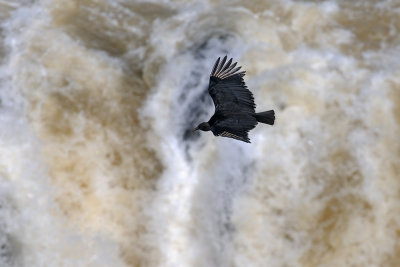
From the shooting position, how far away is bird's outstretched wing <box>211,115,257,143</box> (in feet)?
12.5

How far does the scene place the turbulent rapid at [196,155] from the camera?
4781 millimetres

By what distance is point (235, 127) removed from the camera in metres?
3.84

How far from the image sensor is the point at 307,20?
5820 mm

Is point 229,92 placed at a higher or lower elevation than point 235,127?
higher

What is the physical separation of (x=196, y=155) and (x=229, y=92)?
1449 millimetres

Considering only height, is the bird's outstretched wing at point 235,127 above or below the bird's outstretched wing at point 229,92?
below

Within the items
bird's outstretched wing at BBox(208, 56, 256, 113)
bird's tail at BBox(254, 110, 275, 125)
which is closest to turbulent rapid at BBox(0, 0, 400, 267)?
bird's tail at BBox(254, 110, 275, 125)

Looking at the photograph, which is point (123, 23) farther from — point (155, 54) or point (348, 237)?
point (348, 237)

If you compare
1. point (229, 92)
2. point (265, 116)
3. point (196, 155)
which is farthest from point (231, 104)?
point (196, 155)

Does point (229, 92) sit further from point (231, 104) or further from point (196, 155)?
point (196, 155)

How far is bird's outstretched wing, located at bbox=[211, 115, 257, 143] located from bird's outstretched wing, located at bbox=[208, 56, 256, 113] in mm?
63

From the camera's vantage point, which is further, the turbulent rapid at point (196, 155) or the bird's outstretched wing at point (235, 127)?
→ the turbulent rapid at point (196, 155)

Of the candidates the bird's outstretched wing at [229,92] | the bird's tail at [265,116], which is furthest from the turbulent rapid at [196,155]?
the bird's outstretched wing at [229,92]

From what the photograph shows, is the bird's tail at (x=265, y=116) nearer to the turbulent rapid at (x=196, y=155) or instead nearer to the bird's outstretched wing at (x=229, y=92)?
the bird's outstretched wing at (x=229, y=92)
